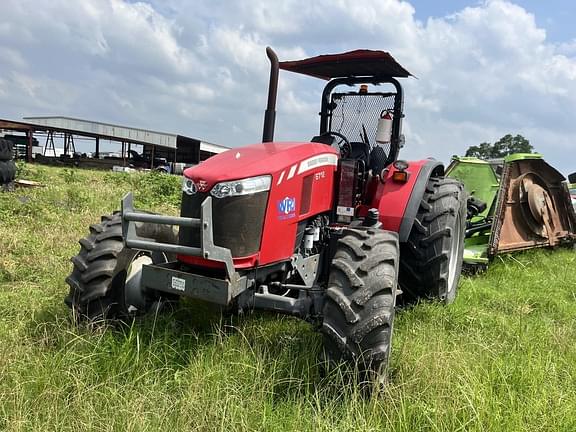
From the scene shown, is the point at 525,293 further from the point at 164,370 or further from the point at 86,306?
the point at 86,306

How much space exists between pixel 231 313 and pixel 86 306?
1.04 m

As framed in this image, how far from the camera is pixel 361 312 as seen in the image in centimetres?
284

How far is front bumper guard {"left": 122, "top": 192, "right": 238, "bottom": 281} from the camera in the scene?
2.80m

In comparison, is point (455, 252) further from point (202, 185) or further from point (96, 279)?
point (96, 279)

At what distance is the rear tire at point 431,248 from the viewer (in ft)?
13.9

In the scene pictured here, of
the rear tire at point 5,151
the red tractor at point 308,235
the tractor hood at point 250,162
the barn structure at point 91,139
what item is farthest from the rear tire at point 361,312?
the barn structure at point 91,139

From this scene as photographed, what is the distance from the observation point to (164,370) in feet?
10.3

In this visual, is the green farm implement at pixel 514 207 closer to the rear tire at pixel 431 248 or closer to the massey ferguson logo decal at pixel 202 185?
the rear tire at pixel 431 248

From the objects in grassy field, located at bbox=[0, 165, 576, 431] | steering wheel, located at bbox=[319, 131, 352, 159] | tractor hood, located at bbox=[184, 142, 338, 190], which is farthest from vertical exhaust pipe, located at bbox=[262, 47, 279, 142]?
grassy field, located at bbox=[0, 165, 576, 431]

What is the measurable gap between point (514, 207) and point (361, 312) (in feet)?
16.3

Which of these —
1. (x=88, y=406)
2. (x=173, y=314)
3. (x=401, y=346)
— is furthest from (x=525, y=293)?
(x=88, y=406)

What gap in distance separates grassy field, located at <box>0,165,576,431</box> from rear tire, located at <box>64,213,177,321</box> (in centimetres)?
16

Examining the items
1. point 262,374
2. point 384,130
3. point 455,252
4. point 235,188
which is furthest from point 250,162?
point 455,252

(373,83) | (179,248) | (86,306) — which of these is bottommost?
(86,306)
